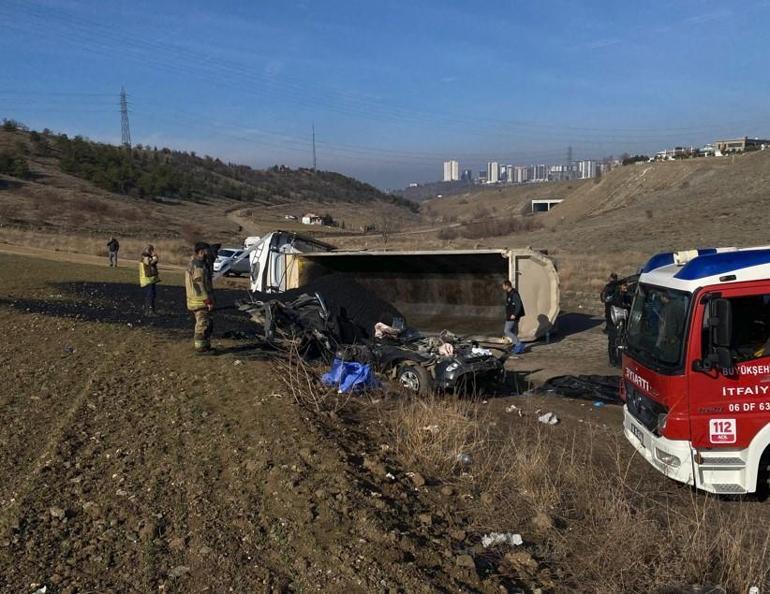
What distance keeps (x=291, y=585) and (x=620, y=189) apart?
86.3 m

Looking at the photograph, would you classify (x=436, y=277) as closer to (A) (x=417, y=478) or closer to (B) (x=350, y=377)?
(B) (x=350, y=377)

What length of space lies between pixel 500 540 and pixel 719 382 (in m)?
2.50

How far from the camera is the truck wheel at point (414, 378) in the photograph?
9.72 metres

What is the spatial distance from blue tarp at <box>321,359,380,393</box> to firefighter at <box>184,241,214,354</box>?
2.05 meters

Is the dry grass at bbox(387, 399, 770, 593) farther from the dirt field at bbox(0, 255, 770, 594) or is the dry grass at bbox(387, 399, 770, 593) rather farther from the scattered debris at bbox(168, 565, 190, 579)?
the scattered debris at bbox(168, 565, 190, 579)

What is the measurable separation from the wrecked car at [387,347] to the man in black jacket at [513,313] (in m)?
1.02

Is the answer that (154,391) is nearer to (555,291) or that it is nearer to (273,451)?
(273,451)

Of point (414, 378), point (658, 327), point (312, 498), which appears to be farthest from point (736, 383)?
point (414, 378)

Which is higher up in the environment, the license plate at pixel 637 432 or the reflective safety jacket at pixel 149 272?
the reflective safety jacket at pixel 149 272

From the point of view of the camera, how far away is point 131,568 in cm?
411

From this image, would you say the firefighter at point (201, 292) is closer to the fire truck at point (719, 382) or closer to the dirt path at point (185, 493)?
the dirt path at point (185, 493)

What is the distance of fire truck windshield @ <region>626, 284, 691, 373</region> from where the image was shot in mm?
6094

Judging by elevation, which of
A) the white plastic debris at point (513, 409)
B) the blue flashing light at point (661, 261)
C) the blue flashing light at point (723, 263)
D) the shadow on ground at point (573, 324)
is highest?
the blue flashing light at point (723, 263)

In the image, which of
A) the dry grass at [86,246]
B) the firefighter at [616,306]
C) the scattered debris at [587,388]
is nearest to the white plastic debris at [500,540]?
the scattered debris at [587,388]
